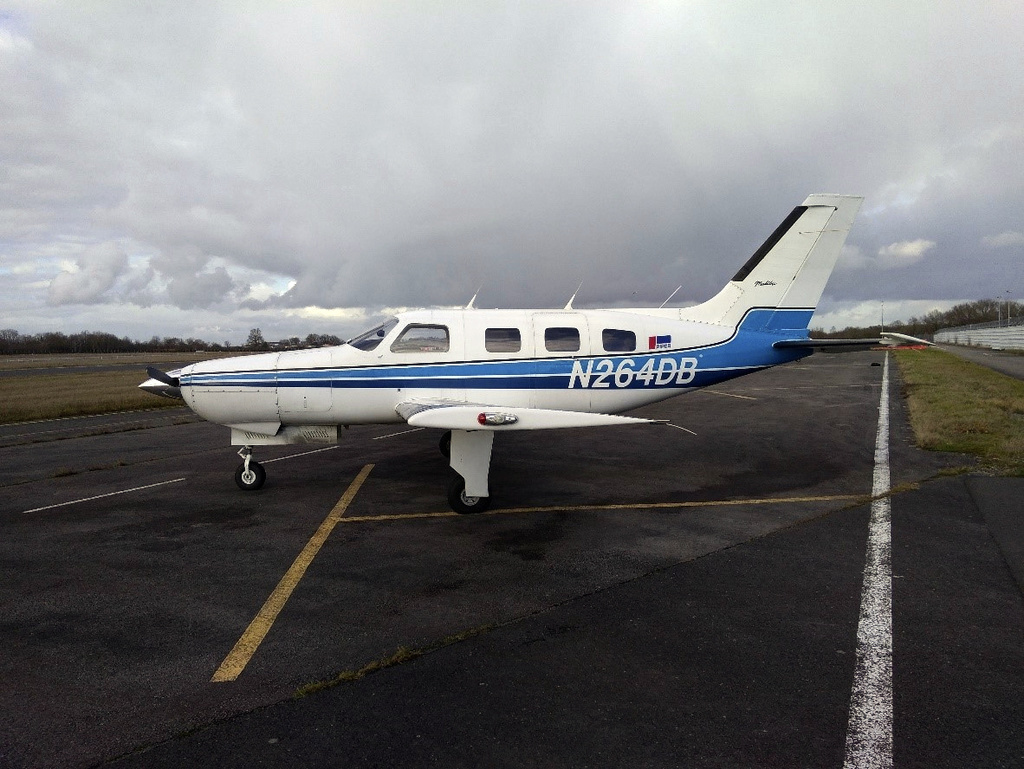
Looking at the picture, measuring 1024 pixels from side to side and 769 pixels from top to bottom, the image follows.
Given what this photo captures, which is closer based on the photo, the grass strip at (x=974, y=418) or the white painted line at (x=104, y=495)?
the white painted line at (x=104, y=495)

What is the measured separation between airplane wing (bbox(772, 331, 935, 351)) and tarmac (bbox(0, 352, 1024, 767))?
2.11 metres

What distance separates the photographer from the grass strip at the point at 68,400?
19172mm

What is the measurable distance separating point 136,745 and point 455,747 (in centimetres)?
183

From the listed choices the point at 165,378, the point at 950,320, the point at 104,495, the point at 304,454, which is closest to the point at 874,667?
the point at 165,378

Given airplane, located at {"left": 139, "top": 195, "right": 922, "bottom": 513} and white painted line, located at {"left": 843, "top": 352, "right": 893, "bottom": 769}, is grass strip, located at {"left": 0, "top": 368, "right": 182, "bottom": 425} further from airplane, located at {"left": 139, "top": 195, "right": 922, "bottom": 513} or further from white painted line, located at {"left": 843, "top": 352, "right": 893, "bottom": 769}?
white painted line, located at {"left": 843, "top": 352, "right": 893, "bottom": 769}

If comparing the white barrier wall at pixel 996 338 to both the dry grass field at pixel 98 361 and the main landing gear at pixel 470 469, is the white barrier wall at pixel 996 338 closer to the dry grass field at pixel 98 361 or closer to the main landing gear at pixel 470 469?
the main landing gear at pixel 470 469

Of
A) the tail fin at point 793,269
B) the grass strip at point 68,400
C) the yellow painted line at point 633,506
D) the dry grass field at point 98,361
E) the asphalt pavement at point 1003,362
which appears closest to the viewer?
the yellow painted line at point 633,506

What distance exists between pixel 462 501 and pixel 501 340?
2.62 metres

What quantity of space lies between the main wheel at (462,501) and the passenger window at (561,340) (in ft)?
8.66

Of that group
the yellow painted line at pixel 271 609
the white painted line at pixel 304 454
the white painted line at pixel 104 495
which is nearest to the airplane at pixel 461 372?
the white painted line at pixel 104 495

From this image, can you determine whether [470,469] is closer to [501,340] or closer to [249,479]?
[501,340]

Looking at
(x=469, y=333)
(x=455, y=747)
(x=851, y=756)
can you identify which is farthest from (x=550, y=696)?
(x=469, y=333)

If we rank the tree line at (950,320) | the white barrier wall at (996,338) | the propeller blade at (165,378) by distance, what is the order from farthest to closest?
the tree line at (950,320) → the white barrier wall at (996,338) → the propeller blade at (165,378)

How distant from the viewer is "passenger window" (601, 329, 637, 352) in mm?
9047
